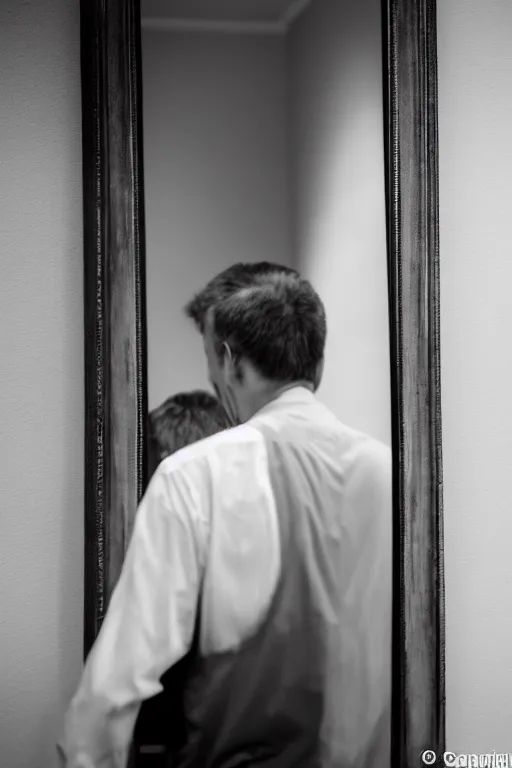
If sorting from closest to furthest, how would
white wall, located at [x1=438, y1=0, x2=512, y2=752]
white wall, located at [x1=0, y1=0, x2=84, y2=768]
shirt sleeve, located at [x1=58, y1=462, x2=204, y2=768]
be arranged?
1. shirt sleeve, located at [x1=58, y1=462, x2=204, y2=768]
2. white wall, located at [x1=0, y1=0, x2=84, y2=768]
3. white wall, located at [x1=438, y1=0, x2=512, y2=752]

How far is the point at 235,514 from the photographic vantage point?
47.1 inches

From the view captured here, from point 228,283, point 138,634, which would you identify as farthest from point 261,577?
point 228,283

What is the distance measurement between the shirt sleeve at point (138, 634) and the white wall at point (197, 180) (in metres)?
0.17

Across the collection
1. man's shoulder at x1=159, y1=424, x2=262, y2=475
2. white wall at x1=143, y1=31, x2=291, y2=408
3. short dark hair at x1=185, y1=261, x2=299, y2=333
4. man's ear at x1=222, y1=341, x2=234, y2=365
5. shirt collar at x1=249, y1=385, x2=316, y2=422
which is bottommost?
man's shoulder at x1=159, y1=424, x2=262, y2=475

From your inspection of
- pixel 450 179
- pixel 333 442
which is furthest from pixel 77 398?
pixel 450 179

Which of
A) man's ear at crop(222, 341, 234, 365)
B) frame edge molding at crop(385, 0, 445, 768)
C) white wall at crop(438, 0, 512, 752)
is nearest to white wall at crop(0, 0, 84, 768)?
man's ear at crop(222, 341, 234, 365)

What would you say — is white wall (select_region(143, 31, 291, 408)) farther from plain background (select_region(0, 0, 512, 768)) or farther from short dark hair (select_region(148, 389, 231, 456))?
plain background (select_region(0, 0, 512, 768))

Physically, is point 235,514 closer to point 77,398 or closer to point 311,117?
point 77,398

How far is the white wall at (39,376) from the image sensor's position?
125 cm

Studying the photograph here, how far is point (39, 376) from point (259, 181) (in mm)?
404

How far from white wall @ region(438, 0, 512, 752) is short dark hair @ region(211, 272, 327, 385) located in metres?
0.24

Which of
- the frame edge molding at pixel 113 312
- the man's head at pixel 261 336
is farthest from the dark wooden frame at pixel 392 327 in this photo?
the man's head at pixel 261 336

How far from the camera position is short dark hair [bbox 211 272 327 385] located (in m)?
1.24

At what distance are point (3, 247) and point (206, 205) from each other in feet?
0.95
